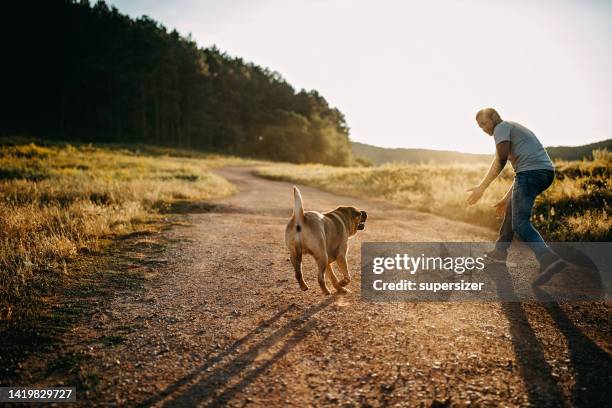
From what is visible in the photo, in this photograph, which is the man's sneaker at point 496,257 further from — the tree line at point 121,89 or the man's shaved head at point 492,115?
the tree line at point 121,89

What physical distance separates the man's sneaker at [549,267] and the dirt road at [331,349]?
0.49 meters

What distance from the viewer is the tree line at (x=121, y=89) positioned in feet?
171

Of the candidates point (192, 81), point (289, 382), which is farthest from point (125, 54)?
point (289, 382)

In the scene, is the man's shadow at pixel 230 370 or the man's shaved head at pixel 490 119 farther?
the man's shaved head at pixel 490 119

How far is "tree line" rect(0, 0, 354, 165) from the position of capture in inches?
2052

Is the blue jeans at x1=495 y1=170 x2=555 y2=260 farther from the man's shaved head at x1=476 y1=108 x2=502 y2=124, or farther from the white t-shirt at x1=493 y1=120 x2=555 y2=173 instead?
the man's shaved head at x1=476 y1=108 x2=502 y2=124

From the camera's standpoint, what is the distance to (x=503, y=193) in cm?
1225

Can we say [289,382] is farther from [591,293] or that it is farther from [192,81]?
[192,81]

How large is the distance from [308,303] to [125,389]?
2198 mm

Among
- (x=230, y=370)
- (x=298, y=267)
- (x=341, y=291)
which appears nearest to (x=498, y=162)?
(x=341, y=291)

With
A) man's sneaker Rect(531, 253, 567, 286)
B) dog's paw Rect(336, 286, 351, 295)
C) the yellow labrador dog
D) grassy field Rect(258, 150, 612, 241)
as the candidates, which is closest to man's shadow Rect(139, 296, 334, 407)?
the yellow labrador dog

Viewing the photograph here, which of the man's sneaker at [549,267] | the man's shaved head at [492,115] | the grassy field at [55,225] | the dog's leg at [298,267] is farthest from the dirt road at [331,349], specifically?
the man's shaved head at [492,115]

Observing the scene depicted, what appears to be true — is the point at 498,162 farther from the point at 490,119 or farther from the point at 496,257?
the point at 496,257

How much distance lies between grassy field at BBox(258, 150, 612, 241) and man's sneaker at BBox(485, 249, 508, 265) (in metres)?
2.56
